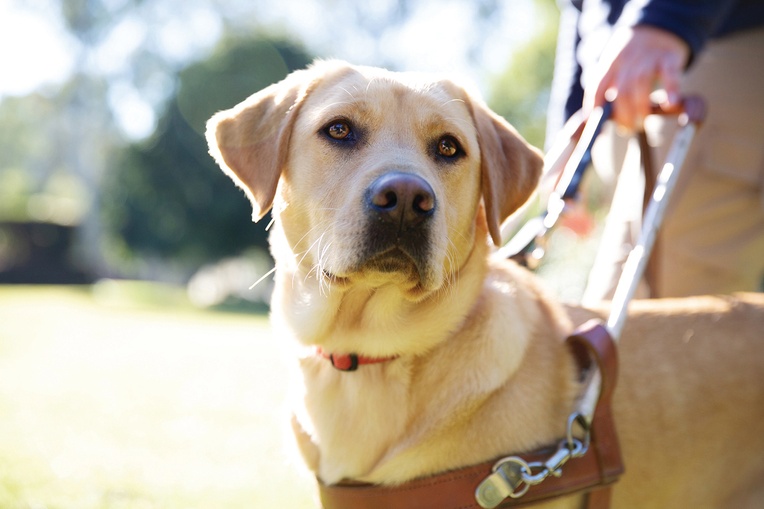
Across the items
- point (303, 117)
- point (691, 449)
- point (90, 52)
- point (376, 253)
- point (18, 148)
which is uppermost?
point (303, 117)

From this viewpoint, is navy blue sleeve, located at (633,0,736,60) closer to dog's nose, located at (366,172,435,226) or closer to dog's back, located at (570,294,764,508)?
dog's back, located at (570,294,764,508)

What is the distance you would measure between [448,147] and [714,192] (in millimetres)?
1443

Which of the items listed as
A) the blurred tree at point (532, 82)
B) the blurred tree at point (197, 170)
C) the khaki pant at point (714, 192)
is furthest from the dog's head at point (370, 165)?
the blurred tree at point (532, 82)

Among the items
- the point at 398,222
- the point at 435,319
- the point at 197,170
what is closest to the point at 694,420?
the point at 435,319

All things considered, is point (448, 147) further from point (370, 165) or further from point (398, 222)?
point (398, 222)

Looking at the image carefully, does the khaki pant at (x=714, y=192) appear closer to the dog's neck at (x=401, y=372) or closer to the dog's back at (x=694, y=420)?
the dog's back at (x=694, y=420)

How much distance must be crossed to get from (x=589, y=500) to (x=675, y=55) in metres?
1.86

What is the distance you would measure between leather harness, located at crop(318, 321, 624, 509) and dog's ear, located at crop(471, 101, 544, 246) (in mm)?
625

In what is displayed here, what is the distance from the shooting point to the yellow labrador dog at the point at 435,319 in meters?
2.30

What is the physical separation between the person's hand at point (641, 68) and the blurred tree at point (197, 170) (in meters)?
21.6

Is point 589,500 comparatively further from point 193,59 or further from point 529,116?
point 529,116

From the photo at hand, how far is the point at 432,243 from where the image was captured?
234cm

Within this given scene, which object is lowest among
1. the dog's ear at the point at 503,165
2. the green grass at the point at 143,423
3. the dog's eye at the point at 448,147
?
the green grass at the point at 143,423

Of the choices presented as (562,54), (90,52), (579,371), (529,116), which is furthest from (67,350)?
(529,116)
